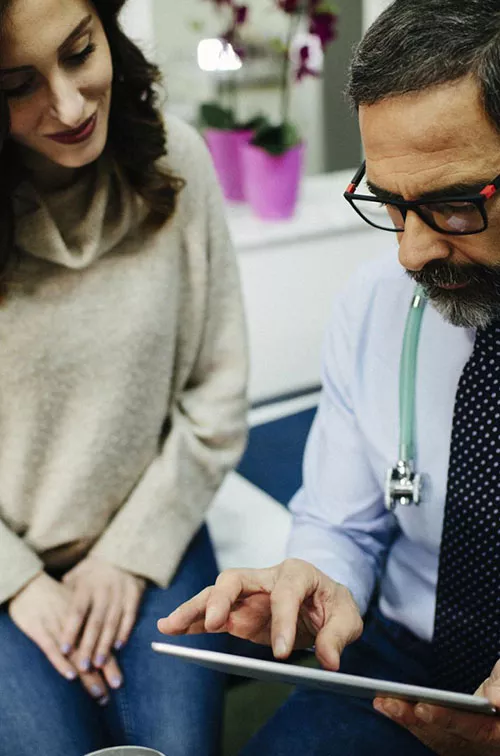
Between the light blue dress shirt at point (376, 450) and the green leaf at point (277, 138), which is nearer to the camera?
the light blue dress shirt at point (376, 450)

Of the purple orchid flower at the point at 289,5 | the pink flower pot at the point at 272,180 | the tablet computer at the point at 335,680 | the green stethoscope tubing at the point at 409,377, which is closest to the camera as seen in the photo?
the tablet computer at the point at 335,680

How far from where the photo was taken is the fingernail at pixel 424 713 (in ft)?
2.55

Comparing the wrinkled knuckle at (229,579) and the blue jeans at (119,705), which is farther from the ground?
the wrinkled knuckle at (229,579)

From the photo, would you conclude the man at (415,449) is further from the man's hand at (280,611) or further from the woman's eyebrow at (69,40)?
the woman's eyebrow at (69,40)

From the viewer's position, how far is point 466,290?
85cm

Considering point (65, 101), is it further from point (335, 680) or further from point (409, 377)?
point (335, 680)

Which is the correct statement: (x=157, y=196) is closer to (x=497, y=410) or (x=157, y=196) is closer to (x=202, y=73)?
(x=497, y=410)

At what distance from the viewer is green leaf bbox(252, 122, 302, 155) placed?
204 cm

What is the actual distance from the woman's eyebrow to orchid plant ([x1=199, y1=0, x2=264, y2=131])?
1.01 meters

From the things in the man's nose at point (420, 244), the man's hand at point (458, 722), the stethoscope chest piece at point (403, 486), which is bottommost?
the man's hand at point (458, 722)

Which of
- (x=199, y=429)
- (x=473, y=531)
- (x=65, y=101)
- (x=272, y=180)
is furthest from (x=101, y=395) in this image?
(x=272, y=180)

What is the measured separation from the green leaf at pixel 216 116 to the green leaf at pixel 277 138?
0.34 ft

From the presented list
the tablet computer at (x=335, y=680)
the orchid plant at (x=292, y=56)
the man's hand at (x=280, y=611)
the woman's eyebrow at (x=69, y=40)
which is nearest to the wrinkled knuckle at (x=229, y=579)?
the man's hand at (x=280, y=611)

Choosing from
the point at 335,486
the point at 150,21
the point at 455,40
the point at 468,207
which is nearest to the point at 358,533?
the point at 335,486
